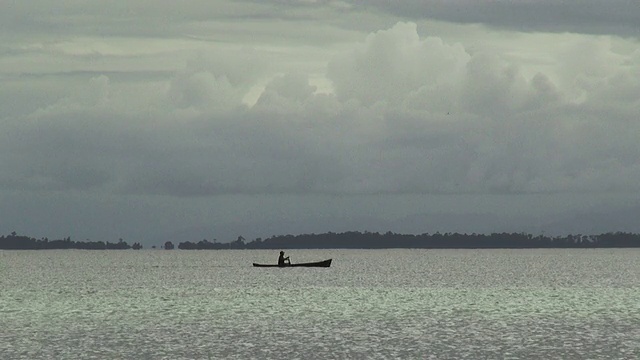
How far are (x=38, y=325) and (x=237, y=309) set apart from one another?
2336 centimetres

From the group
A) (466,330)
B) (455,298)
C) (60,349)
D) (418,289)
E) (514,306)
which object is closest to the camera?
(60,349)

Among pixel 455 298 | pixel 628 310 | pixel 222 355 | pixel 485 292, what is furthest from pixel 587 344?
pixel 485 292

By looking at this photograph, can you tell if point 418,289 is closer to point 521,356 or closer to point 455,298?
point 455,298

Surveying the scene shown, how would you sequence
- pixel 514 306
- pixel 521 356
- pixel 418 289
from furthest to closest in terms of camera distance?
pixel 418 289, pixel 514 306, pixel 521 356

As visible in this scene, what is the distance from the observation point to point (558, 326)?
73.2m

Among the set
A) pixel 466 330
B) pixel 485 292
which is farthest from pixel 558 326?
pixel 485 292

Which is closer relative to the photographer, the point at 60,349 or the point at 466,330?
the point at 60,349

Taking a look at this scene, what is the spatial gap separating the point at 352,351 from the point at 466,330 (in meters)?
15.5

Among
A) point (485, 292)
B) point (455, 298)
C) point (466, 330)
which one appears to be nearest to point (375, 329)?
point (466, 330)

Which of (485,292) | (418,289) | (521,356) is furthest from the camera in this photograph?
(418,289)

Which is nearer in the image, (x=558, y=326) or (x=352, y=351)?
(x=352, y=351)

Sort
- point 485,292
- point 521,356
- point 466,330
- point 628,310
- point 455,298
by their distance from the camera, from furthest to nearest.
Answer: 1. point 485,292
2. point 455,298
3. point 628,310
4. point 466,330
5. point 521,356

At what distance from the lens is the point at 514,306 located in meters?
97.0

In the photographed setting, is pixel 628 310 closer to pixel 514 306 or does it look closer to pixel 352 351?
pixel 514 306
